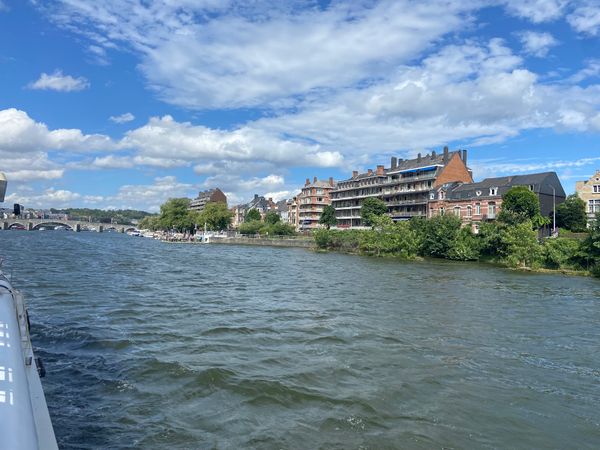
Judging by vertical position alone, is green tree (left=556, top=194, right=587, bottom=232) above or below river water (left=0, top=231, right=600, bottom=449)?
above

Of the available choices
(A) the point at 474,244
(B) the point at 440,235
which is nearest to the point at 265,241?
(B) the point at 440,235

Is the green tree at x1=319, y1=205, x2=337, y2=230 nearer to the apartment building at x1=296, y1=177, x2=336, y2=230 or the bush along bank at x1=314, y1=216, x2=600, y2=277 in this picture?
the apartment building at x1=296, y1=177, x2=336, y2=230

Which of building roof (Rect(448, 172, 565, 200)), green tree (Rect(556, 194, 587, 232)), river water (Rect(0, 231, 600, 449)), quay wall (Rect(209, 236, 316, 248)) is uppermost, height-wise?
building roof (Rect(448, 172, 565, 200))

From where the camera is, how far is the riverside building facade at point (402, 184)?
91.0m

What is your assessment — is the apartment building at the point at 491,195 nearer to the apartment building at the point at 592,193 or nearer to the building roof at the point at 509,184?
the building roof at the point at 509,184

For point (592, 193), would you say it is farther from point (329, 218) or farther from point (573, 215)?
point (329, 218)

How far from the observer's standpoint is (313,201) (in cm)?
13800

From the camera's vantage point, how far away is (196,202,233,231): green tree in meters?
144

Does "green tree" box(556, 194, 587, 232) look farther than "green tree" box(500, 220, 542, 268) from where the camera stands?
Yes

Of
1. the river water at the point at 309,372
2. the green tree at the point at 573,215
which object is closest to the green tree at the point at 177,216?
the green tree at the point at 573,215

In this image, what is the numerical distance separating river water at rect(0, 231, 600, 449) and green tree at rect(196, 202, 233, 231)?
12160cm

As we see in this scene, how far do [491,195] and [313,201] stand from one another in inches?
2675

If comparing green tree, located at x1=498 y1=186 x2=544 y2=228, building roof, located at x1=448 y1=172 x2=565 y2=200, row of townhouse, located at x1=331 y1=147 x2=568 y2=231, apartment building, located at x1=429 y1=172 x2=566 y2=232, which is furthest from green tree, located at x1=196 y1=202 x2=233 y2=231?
green tree, located at x1=498 y1=186 x2=544 y2=228

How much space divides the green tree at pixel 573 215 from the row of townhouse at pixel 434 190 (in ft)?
5.24
